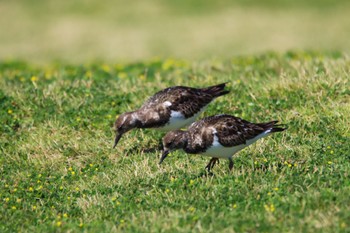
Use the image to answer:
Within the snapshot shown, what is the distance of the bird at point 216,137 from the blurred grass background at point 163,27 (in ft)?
49.0

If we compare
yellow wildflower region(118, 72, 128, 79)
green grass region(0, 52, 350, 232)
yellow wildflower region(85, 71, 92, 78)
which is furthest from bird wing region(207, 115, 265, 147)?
yellow wildflower region(118, 72, 128, 79)

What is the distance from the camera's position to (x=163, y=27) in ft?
95.7

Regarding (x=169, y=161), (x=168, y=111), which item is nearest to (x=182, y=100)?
(x=168, y=111)

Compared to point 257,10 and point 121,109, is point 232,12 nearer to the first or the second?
point 257,10

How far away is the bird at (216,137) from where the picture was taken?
9609 millimetres

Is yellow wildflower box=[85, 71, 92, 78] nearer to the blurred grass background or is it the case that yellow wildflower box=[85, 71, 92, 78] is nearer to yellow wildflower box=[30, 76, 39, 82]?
yellow wildflower box=[30, 76, 39, 82]

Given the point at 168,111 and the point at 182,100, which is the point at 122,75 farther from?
the point at 168,111

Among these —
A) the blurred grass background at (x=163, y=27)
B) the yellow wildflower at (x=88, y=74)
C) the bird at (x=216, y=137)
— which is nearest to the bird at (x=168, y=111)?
the bird at (x=216, y=137)

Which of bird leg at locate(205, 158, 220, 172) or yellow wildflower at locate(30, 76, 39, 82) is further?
yellow wildflower at locate(30, 76, 39, 82)

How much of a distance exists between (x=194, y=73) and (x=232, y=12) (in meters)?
15.7

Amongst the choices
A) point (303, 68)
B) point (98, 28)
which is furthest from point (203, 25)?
point (303, 68)

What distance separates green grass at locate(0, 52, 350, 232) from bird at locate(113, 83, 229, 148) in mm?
423

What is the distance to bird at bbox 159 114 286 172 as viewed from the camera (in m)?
9.61

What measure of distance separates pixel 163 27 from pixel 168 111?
18.2 m
